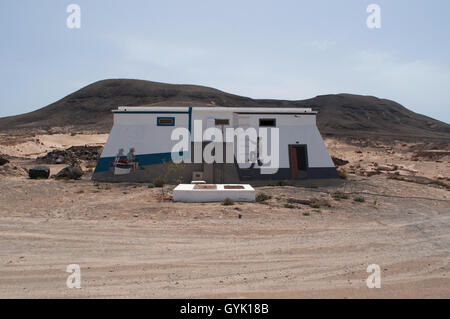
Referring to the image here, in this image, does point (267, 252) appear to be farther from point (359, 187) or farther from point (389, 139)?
point (389, 139)

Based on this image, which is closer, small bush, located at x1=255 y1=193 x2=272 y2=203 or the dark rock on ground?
small bush, located at x1=255 y1=193 x2=272 y2=203

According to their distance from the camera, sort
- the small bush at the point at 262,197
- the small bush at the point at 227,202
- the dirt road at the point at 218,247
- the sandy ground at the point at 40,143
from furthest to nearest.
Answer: the sandy ground at the point at 40,143
the small bush at the point at 262,197
the small bush at the point at 227,202
the dirt road at the point at 218,247

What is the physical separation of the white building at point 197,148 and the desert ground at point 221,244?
238cm

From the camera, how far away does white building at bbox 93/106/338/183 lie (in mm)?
16141

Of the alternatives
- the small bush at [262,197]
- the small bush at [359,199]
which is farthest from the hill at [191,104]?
the small bush at [262,197]

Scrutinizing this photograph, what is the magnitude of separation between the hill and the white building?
49989 millimetres

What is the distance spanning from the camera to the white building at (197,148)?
53.0 ft

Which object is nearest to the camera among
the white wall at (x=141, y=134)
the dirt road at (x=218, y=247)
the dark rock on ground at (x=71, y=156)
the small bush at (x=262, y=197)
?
the dirt road at (x=218, y=247)

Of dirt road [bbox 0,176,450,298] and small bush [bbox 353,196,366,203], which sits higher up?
small bush [bbox 353,196,366,203]

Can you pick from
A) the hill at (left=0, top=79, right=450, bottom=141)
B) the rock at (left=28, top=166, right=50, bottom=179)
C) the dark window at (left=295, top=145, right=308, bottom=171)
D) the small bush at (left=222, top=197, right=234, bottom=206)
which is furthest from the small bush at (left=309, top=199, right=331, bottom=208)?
the hill at (left=0, top=79, right=450, bottom=141)

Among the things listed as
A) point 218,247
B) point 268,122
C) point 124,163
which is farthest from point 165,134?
point 218,247

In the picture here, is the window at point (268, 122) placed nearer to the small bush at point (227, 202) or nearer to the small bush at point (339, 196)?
the small bush at point (339, 196)

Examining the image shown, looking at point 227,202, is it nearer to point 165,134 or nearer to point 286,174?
point 286,174

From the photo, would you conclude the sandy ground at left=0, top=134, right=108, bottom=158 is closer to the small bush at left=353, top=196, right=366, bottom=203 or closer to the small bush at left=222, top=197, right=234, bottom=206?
the small bush at left=222, top=197, right=234, bottom=206
